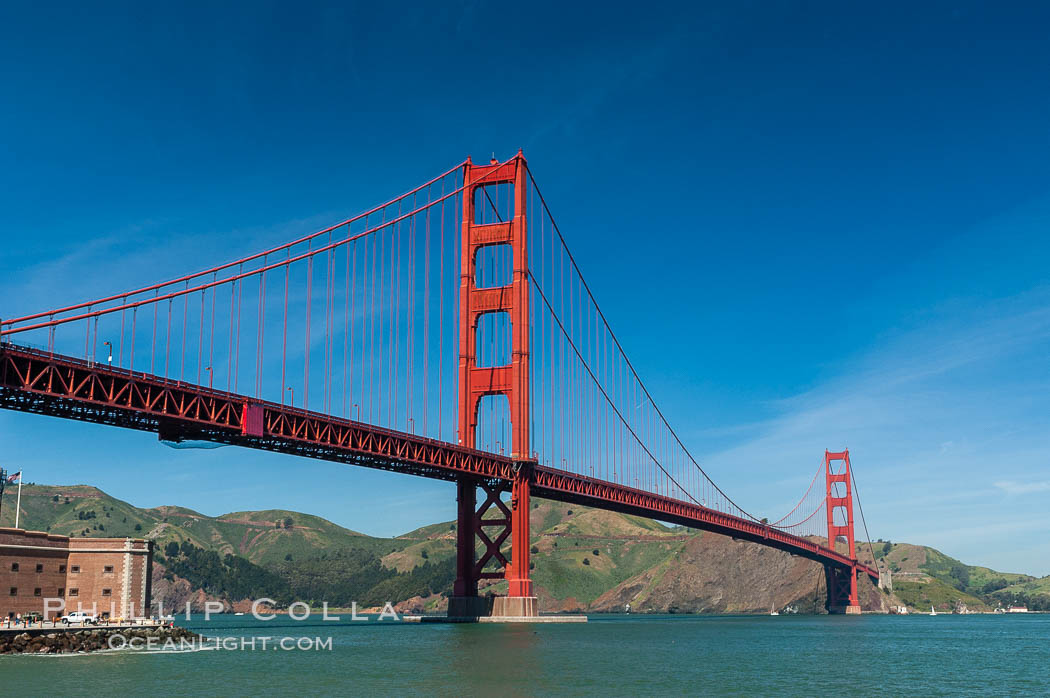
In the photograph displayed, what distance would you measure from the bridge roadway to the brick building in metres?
9.44

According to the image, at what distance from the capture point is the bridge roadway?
51.2 metres

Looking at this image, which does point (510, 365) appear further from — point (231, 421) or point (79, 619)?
point (79, 619)

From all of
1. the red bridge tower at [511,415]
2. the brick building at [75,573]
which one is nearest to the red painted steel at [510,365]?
the red bridge tower at [511,415]

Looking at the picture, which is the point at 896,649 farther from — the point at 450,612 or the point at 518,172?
the point at 518,172

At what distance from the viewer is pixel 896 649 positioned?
69.5 m

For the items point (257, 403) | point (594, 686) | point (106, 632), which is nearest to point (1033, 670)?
point (594, 686)

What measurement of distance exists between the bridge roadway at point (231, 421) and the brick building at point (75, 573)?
944 cm

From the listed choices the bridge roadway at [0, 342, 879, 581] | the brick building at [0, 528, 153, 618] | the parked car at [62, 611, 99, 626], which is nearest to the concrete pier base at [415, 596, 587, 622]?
the bridge roadway at [0, 342, 879, 581]

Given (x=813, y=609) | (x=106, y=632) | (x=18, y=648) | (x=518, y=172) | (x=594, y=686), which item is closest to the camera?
(x=594, y=686)

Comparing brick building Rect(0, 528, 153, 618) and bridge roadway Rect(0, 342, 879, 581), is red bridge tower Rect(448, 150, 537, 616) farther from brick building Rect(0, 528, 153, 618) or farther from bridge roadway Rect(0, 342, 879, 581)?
brick building Rect(0, 528, 153, 618)

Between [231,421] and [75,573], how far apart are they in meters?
13.2

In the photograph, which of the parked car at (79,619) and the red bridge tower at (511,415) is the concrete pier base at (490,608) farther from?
the parked car at (79,619)

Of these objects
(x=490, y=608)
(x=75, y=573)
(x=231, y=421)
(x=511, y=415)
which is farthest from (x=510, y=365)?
(x=75, y=573)

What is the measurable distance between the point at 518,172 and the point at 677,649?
42.3 metres
